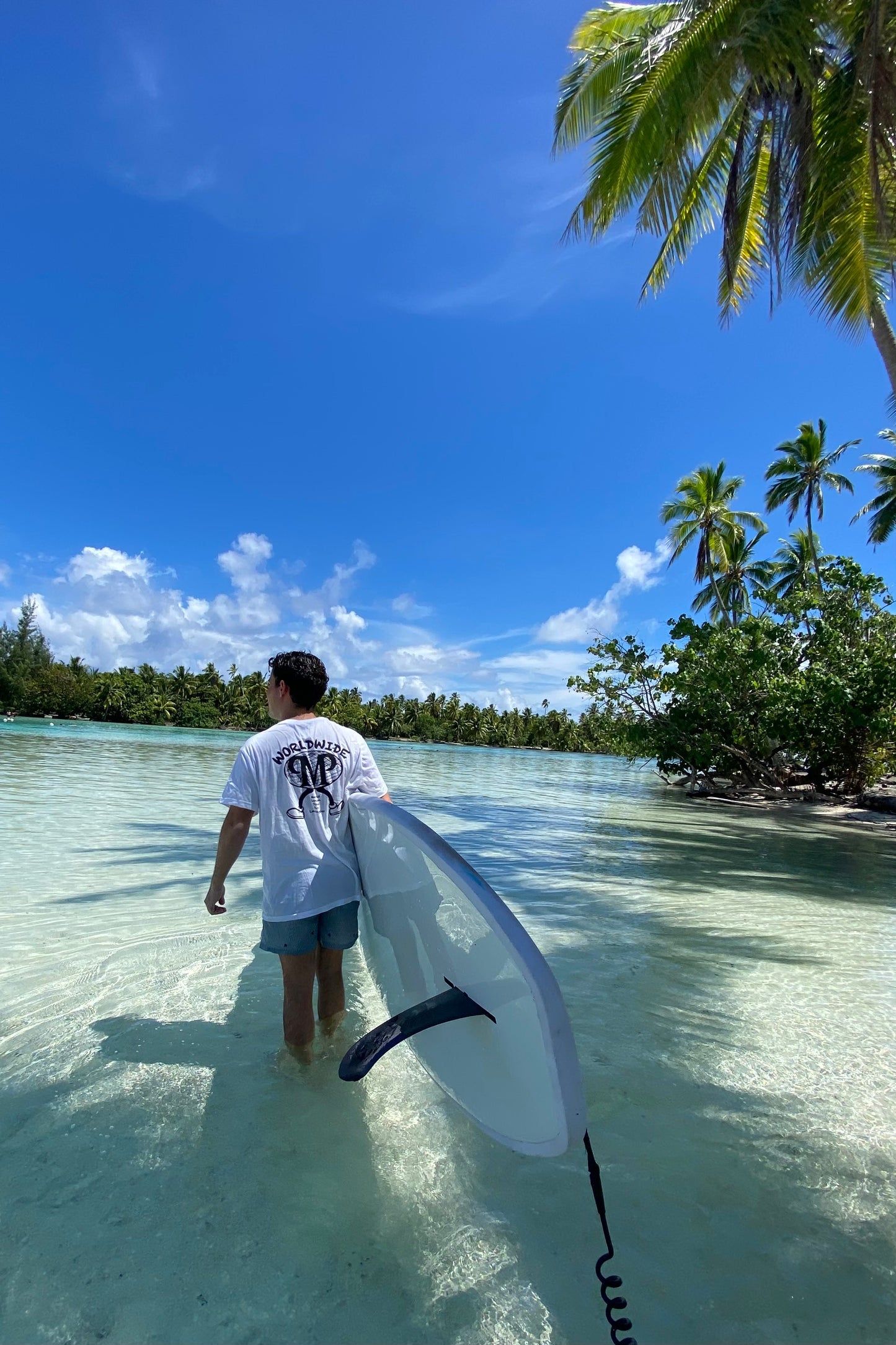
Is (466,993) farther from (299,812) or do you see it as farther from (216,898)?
(216,898)

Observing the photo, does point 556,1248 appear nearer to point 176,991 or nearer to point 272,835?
point 272,835

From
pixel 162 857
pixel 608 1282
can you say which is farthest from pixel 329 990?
pixel 162 857

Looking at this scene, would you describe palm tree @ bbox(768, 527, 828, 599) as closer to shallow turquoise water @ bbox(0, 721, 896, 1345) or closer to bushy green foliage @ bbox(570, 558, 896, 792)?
bushy green foliage @ bbox(570, 558, 896, 792)

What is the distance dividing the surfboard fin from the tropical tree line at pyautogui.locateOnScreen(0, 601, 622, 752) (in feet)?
198

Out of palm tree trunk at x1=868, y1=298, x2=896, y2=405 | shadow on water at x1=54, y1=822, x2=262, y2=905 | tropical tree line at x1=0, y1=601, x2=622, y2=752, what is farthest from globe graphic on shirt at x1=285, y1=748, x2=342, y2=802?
tropical tree line at x1=0, y1=601, x2=622, y2=752

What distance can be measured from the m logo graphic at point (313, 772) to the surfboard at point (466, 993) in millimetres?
122

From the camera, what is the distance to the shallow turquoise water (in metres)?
1.65

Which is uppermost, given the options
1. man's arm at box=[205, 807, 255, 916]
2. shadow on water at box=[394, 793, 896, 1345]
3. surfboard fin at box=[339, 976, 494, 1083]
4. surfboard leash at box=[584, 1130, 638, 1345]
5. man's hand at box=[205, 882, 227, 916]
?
man's arm at box=[205, 807, 255, 916]

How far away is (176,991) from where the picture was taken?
355 cm

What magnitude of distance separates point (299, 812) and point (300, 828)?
0.06 metres

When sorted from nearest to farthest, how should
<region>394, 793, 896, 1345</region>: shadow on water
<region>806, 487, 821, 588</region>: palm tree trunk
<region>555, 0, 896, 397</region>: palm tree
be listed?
<region>394, 793, 896, 1345</region>: shadow on water < <region>555, 0, 896, 397</region>: palm tree < <region>806, 487, 821, 588</region>: palm tree trunk

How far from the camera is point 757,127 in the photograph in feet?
29.4

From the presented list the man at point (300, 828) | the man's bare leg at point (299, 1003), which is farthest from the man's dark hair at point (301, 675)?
the man's bare leg at point (299, 1003)

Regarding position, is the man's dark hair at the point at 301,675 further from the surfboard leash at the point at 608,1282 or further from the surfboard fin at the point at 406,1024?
the surfboard leash at the point at 608,1282
